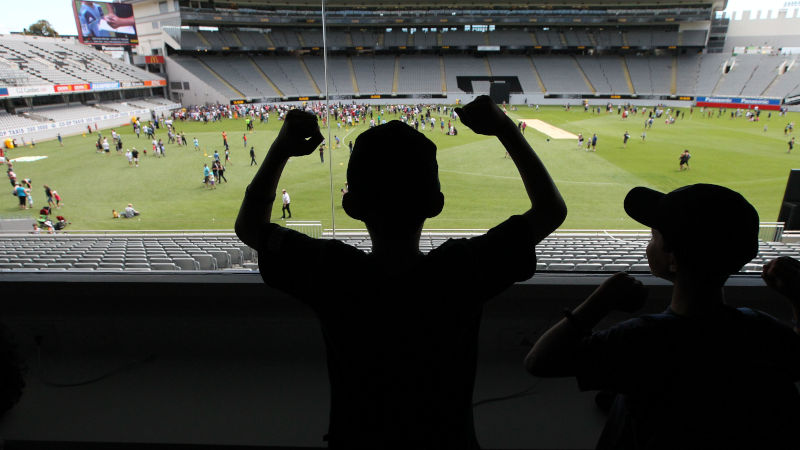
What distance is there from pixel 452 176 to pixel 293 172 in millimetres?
4522

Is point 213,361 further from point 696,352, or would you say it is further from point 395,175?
point 696,352

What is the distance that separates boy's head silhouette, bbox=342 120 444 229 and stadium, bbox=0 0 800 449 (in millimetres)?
24

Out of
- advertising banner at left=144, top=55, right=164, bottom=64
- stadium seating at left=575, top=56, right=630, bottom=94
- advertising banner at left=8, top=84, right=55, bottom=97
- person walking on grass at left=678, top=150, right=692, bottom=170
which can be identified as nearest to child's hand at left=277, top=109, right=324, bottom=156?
person walking on grass at left=678, top=150, right=692, bottom=170

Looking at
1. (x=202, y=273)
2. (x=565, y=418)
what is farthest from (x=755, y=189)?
(x=202, y=273)

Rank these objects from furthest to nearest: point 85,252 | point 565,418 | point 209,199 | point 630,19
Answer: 1. point 630,19
2. point 209,199
3. point 85,252
4. point 565,418

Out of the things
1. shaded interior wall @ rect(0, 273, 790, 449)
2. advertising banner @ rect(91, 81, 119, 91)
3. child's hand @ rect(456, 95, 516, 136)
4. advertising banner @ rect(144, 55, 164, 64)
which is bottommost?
shaded interior wall @ rect(0, 273, 790, 449)

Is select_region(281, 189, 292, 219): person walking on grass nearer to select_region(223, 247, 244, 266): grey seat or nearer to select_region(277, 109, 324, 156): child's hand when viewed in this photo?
select_region(223, 247, 244, 266): grey seat

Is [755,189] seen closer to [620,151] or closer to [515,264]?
[620,151]

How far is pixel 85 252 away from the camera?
4891 mm

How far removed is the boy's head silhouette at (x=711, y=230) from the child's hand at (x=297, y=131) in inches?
25.0

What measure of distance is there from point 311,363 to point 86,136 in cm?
2242

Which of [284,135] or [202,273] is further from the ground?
[284,135]

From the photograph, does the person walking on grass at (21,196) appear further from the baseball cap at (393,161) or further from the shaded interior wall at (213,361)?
the baseball cap at (393,161)

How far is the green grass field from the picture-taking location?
9.02 meters
